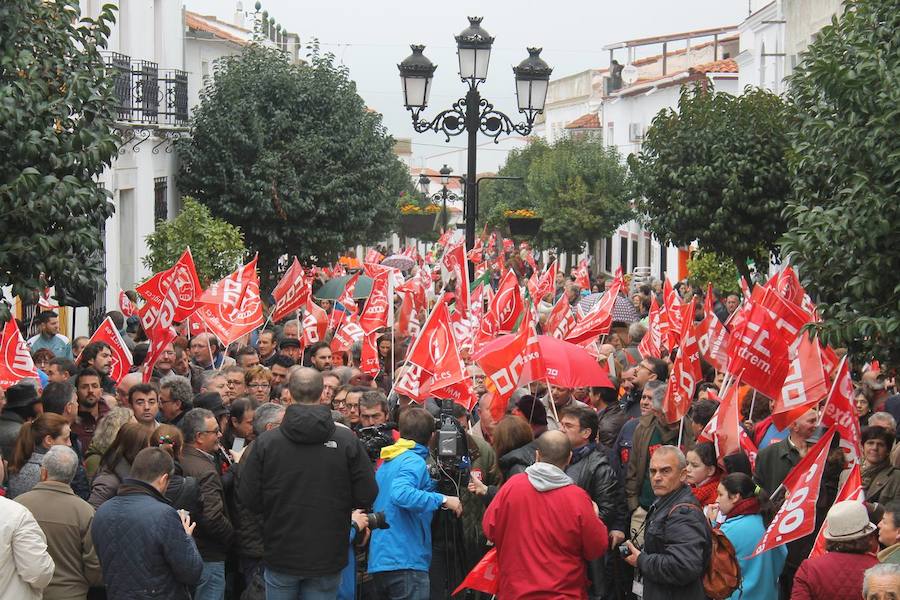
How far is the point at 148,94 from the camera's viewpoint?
2211cm

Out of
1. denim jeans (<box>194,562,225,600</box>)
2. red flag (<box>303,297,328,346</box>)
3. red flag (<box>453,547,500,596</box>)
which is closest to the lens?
red flag (<box>453,547,500,596</box>)

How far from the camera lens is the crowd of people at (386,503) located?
22.4ft

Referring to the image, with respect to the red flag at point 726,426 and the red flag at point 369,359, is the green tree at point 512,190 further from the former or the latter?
the red flag at point 726,426

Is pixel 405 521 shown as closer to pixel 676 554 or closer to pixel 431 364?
pixel 676 554

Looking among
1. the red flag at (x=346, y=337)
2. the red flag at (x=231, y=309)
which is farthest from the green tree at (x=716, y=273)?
the red flag at (x=231, y=309)

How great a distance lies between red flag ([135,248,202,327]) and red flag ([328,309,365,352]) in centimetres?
197

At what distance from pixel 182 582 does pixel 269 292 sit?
19732mm

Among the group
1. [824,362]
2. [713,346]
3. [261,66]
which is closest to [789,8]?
[261,66]

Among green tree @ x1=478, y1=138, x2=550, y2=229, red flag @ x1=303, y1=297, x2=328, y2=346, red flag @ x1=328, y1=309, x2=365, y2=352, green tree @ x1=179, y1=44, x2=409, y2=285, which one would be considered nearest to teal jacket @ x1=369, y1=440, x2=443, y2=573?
red flag @ x1=328, y1=309, x2=365, y2=352

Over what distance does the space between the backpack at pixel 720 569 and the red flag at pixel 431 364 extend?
13.9 ft

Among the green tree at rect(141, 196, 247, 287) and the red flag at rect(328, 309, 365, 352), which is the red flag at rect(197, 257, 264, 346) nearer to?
the red flag at rect(328, 309, 365, 352)

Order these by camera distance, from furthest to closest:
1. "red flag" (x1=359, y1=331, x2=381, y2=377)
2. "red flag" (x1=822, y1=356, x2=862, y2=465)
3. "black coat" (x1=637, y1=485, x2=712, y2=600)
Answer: "red flag" (x1=359, y1=331, x2=381, y2=377) → "red flag" (x1=822, y1=356, x2=862, y2=465) → "black coat" (x1=637, y1=485, x2=712, y2=600)

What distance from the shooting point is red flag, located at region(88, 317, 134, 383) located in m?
12.2

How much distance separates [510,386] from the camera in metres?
10.5
